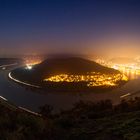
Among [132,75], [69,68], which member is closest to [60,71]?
[69,68]

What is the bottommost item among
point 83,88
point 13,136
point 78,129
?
point 83,88

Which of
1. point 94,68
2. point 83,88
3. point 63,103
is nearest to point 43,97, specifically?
point 63,103

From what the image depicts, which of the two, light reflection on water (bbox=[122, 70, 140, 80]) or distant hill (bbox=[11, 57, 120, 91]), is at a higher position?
distant hill (bbox=[11, 57, 120, 91])

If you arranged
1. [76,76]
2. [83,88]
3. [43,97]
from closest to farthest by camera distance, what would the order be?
[43,97] < [83,88] < [76,76]

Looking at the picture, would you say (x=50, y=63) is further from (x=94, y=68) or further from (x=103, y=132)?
(x=103, y=132)

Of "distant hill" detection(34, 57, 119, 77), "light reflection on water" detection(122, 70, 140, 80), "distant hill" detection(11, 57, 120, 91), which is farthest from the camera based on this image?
"light reflection on water" detection(122, 70, 140, 80)

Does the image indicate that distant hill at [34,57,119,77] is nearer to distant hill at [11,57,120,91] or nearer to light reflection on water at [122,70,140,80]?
distant hill at [11,57,120,91]

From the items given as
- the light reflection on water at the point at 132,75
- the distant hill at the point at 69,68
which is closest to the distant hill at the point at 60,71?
the distant hill at the point at 69,68

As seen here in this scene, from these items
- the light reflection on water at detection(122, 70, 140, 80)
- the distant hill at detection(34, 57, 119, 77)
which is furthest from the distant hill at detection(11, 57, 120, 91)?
the light reflection on water at detection(122, 70, 140, 80)

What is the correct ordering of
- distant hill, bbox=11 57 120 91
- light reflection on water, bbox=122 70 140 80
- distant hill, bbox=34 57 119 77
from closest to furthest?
distant hill, bbox=11 57 120 91 → distant hill, bbox=34 57 119 77 → light reflection on water, bbox=122 70 140 80

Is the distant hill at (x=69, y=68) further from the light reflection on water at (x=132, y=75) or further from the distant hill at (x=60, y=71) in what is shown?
the light reflection on water at (x=132, y=75)

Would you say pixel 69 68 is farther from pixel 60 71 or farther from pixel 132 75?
pixel 132 75
